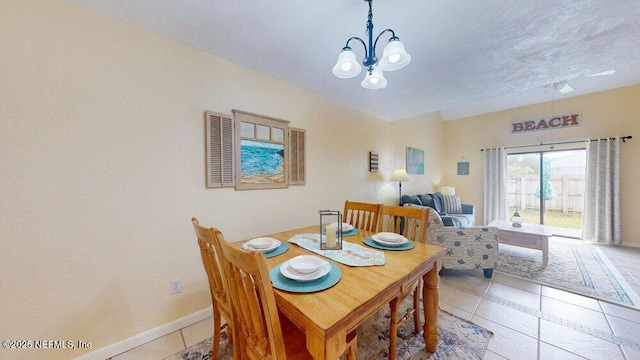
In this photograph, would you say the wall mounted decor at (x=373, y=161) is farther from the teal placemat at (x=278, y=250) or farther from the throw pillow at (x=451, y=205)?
the teal placemat at (x=278, y=250)

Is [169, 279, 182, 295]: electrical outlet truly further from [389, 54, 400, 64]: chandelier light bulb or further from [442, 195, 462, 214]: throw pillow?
[442, 195, 462, 214]: throw pillow

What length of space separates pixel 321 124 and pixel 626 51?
9.31ft

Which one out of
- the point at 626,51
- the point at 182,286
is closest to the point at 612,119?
the point at 626,51

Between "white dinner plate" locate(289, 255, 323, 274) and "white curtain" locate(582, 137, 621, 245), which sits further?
"white curtain" locate(582, 137, 621, 245)

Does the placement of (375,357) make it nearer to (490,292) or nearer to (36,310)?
(490,292)

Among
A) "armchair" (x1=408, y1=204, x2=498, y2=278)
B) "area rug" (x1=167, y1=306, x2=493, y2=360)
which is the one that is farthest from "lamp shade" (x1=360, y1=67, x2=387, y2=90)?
"area rug" (x1=167, y1=306, x2=493, y2=360)

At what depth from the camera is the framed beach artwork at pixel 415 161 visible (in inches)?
182

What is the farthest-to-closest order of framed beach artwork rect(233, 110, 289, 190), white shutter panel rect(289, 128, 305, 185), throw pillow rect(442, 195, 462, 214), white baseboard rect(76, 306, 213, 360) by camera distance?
throw pillow rect(442, 195, 462, 214)
white shutter panel rect(289, 128, 305, 185)
framed beach artwork rect(233, 110, 289, 190)
white baseboard rect(76, 306, 213, 360)

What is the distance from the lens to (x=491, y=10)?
1.40 m

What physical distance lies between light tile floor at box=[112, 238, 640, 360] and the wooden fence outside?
2.35 meters

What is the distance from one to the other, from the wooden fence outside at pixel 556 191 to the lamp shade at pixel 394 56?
17.8 ft

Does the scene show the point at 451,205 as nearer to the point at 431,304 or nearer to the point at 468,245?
the point at 468,245

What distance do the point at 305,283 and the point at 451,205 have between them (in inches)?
192

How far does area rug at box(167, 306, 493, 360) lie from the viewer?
4.84 ft
